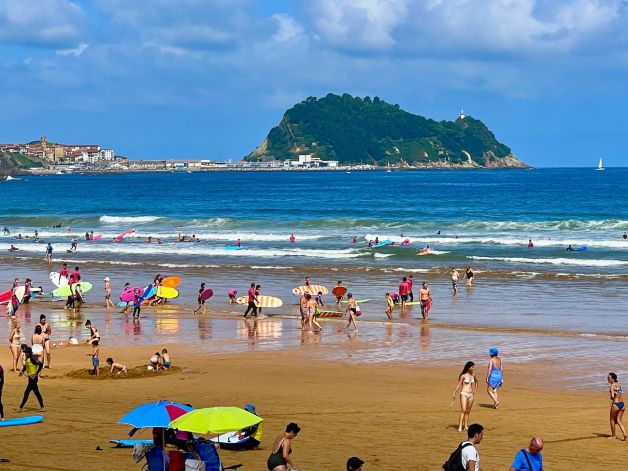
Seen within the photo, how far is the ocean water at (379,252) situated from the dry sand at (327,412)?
24.5 feet

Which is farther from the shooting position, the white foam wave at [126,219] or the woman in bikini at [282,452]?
the white foam wave at [126,219]

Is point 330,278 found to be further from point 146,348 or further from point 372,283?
point 146,348

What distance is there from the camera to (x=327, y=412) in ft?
51.0

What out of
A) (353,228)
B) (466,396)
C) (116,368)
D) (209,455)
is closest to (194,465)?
(209,455)

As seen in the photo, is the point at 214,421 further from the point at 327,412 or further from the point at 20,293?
the point at 20,293

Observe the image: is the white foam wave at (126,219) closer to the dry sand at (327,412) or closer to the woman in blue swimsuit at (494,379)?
the dry sand at (327,412)

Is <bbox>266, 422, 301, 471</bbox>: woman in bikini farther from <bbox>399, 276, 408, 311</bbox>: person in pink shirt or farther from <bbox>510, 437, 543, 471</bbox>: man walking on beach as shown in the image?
<bbox>399, 276, 408, 311</bbox>: person in pink shirt

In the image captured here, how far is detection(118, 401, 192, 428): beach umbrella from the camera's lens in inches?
432

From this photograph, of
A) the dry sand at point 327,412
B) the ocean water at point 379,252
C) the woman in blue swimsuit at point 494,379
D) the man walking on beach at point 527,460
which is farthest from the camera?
the ocean water at point 379,252

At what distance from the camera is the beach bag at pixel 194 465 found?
34.0ft

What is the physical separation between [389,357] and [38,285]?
1872 cm

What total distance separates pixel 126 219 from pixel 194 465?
66.7 m

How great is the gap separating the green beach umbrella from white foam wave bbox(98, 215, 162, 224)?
6303 cm

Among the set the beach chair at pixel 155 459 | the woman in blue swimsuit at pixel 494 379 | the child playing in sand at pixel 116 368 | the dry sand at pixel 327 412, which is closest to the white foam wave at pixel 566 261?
the dry sand at pixel 327 412
